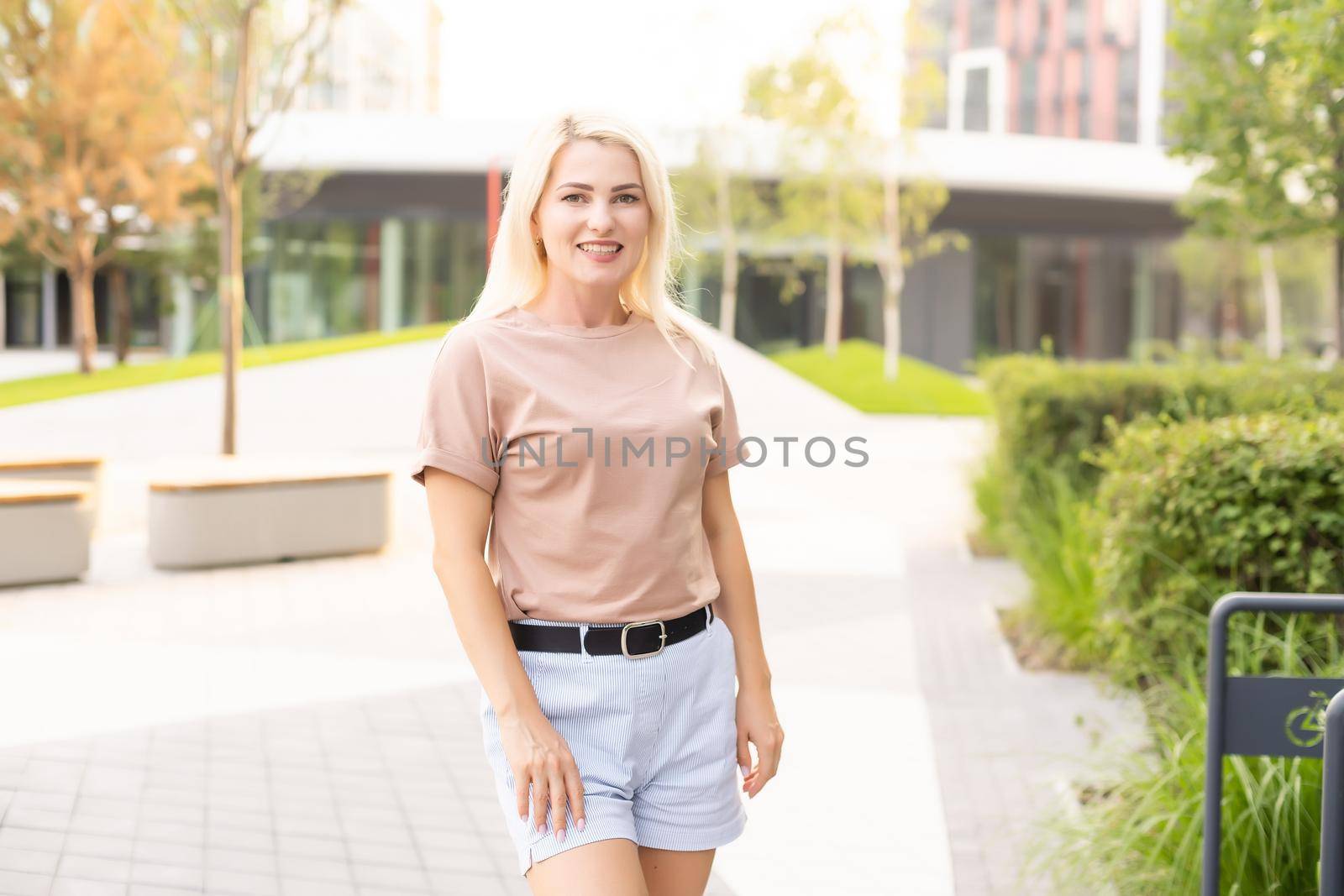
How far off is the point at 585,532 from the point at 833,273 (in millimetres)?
33121

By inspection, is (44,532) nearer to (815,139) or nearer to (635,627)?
(635,627)

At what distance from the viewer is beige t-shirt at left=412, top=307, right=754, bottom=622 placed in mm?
2227

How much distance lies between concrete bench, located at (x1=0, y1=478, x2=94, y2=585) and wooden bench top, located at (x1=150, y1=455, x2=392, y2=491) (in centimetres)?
60

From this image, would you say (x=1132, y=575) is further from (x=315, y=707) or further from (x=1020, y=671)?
(x=315, y=707)

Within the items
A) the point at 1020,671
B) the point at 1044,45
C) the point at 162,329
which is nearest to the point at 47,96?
the point at 1020,671

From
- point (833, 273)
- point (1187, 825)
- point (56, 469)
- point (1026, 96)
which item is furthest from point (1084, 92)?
point (1187, 825)

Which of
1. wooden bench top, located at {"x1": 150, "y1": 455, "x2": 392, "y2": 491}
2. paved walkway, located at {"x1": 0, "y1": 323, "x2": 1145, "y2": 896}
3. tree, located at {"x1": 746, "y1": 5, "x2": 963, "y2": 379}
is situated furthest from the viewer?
tree, located at {"x1": 746, "y1": 5, "x2": 963, "y2": 379}

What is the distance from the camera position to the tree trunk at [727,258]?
33.6 meters

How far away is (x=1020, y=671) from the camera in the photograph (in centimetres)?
718

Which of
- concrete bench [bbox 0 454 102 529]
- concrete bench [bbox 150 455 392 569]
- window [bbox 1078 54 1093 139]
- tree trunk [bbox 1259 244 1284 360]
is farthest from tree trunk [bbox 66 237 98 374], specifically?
window [bbox 1078 54 1093 139]

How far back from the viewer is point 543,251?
2.44m

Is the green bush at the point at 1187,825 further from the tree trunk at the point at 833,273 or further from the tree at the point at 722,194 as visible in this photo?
the tree trunk at the point at 833,273

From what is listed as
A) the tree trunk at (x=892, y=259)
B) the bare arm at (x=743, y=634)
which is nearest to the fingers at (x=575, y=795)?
the bare arm at (x=743, y=634)

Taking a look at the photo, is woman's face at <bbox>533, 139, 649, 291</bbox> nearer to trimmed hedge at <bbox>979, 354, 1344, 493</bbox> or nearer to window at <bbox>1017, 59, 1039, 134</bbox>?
trimmed hedge at <bbox>979, 354, 1344, 493</bbox>
